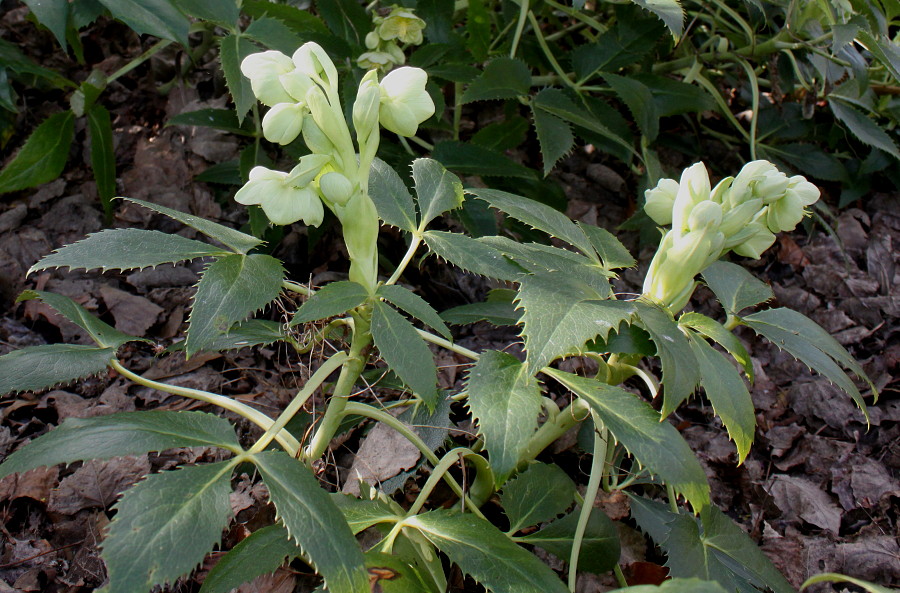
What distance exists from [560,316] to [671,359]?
0.12m

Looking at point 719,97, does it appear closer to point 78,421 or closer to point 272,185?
point 272,185

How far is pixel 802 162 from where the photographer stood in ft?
6.42

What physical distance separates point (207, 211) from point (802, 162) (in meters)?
1.58

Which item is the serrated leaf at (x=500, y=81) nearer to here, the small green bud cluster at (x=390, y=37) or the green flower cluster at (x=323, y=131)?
the small green bud cluster at (x=390, y=37)

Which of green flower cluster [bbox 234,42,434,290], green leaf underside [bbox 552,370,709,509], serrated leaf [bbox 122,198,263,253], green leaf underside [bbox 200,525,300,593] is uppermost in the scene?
green flower cluster [bbox 234,42,434,290]

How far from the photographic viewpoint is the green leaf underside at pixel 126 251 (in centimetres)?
81

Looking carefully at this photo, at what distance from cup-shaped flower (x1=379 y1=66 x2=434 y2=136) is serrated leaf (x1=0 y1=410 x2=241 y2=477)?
1.36 ft

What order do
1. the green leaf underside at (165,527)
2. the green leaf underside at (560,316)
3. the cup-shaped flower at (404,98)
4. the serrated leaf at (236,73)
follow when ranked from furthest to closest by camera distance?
the serrated leaf at (236,73)
the cup-shaped flower at (404,98)
the green leaf underside at (560,316)
the green leaf underside at (165,527)

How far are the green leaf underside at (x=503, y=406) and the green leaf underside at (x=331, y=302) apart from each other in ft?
0.53

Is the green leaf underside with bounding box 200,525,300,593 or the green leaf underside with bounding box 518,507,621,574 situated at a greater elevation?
the green leaf underside with bounding box 200,525,300,593

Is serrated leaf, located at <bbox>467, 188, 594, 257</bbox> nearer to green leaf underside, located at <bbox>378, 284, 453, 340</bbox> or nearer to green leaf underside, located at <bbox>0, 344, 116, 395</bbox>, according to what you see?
green leaf underside, located at <bbox>378, 284, 453, 340</bbox>

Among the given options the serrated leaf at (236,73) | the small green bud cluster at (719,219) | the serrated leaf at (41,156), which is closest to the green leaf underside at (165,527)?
the small green bud cluster at (719,219)

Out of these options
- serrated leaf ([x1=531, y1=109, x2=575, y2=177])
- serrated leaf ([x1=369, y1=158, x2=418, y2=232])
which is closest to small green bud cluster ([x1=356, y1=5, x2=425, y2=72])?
serrated leaf ([x1=531, y1=109, x2=575, y2=177])

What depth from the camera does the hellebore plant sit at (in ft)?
2.39
